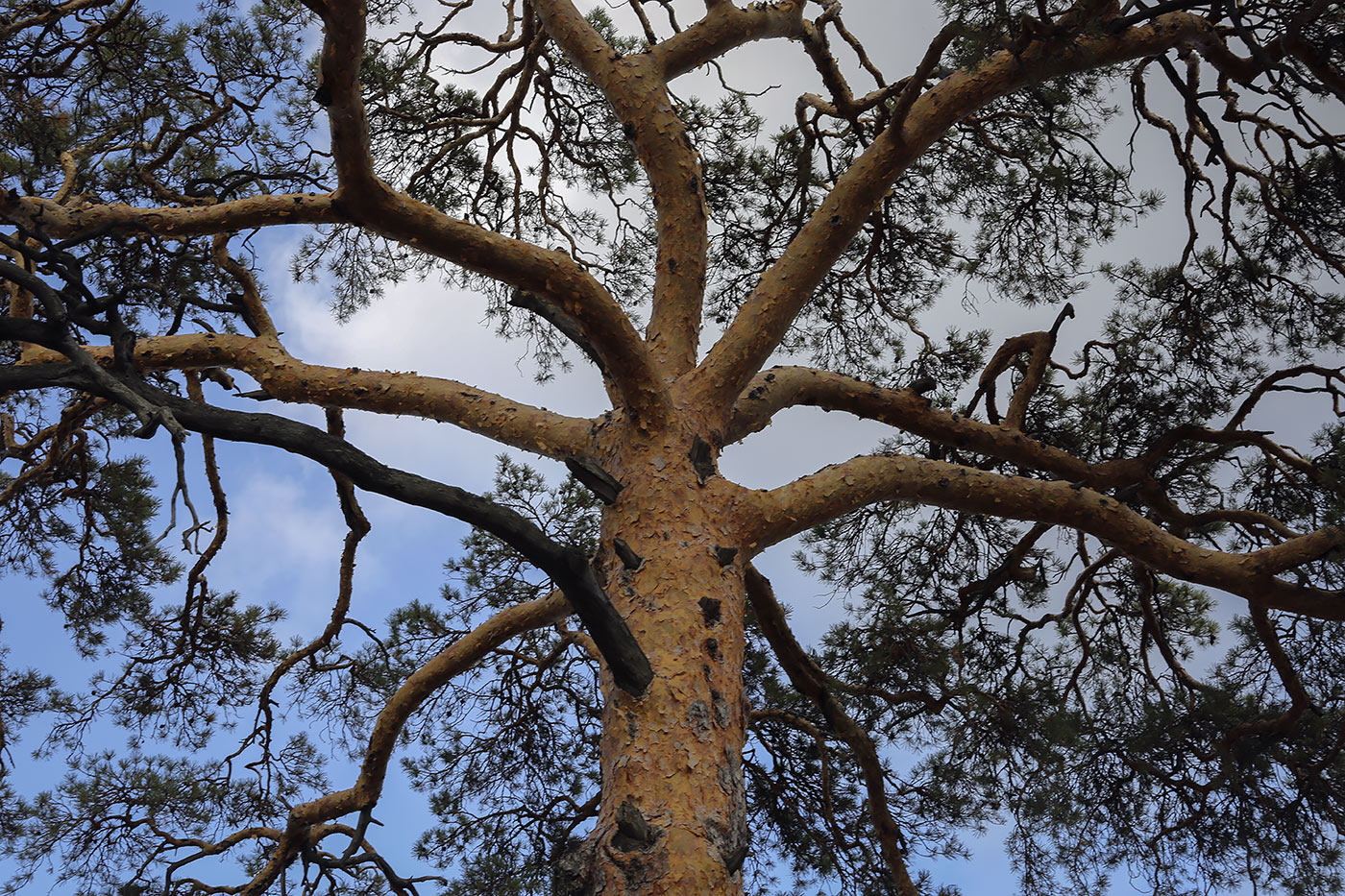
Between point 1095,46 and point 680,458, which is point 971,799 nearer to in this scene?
point 680,458

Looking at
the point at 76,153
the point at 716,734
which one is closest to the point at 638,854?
the point at 716,734

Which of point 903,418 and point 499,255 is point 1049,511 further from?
Answer: point 499,255

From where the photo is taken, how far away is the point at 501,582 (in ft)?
16.2

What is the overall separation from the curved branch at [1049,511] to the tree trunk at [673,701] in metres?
0.32

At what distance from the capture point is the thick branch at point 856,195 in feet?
11.5

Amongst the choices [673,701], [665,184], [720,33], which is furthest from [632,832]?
[720,33]

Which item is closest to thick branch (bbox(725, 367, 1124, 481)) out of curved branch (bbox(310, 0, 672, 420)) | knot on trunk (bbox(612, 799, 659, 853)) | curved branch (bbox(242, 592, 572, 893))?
curved branch (bbox(310, 0, 672, 420))

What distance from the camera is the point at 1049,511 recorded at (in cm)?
358

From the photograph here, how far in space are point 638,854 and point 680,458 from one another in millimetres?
1225

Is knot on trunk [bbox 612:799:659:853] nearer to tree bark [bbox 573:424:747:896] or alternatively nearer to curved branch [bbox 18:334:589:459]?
tree bark [bbox 573:424:747:896]

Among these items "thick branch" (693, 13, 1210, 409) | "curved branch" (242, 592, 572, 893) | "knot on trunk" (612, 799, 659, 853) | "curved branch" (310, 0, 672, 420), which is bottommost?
"knot on trunk" (612, 799, 659, 853)

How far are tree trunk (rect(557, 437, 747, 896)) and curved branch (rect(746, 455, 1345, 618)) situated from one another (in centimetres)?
32

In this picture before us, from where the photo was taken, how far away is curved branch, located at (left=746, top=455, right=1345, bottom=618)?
3.27 meters

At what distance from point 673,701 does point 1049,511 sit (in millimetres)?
1762
